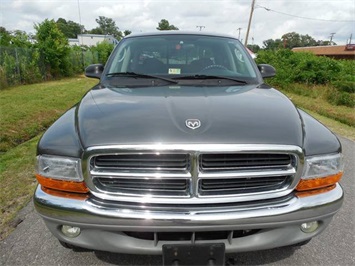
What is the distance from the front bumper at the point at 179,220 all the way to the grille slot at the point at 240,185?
88 mm

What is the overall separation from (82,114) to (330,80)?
13431 mm

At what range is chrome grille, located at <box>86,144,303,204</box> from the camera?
1.79 m

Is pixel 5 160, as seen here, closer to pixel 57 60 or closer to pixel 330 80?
pixel 330 80

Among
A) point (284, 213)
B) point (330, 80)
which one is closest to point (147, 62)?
point (284, 213)

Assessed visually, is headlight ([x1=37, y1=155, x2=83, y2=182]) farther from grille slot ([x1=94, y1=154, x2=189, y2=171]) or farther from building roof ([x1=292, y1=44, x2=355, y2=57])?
building roof ([x1=292, y1=44, x2=355, y2=57])

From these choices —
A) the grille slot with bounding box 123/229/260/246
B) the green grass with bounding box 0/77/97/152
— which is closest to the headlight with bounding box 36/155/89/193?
the grille slot with bounding box 123/229/260/246

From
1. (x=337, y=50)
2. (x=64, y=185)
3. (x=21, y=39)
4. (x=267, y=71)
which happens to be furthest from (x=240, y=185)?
(x=337, y=50)

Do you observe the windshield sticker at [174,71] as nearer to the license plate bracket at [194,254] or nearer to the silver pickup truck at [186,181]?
the silver pickup truck at [186,181]

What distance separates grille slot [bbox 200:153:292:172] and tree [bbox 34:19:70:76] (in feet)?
59.0

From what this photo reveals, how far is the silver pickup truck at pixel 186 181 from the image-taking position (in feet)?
5.89

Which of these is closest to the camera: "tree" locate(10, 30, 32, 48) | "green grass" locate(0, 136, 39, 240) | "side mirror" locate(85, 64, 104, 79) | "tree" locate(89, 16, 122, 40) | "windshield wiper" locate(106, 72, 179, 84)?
"windshield wiper" locate(106, 72, 179, 84)

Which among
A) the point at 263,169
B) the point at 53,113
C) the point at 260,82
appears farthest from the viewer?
the point at 53,113

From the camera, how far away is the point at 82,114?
2.24 metres

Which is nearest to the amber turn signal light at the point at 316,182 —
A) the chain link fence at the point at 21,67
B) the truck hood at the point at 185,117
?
the truck hood at the point at 185,117
